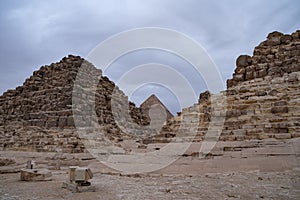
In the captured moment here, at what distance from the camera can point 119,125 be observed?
25.5 metres

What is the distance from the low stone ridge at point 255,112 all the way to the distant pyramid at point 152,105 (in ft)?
58.0

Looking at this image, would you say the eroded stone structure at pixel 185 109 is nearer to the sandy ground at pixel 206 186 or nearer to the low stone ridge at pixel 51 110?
the low stone ridge at pixel 51 110

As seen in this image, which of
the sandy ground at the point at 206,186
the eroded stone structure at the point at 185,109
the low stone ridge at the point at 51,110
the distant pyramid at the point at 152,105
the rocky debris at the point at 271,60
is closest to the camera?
the sandy ground at the point at 206,186

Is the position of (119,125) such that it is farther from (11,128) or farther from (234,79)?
(234,79)

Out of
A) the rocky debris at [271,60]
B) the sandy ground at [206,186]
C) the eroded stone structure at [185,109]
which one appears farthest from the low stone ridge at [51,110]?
the rocky debris at [271,60]

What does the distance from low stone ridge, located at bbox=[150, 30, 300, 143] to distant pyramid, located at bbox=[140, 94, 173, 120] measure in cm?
1767

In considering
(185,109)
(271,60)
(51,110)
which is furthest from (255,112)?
(51,110)

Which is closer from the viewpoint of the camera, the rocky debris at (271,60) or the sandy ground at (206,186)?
the sandy ground at (206,186)

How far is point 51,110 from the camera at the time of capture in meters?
21.4

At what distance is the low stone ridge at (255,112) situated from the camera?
1062cm

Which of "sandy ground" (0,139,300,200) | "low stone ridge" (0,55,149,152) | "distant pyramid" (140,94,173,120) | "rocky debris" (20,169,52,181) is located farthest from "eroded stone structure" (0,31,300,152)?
"rocky debris" (20,169,52,181)

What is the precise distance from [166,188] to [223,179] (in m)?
1.28

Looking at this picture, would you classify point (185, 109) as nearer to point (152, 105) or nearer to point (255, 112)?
point (255, 112)

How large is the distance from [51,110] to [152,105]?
61.5 feet
